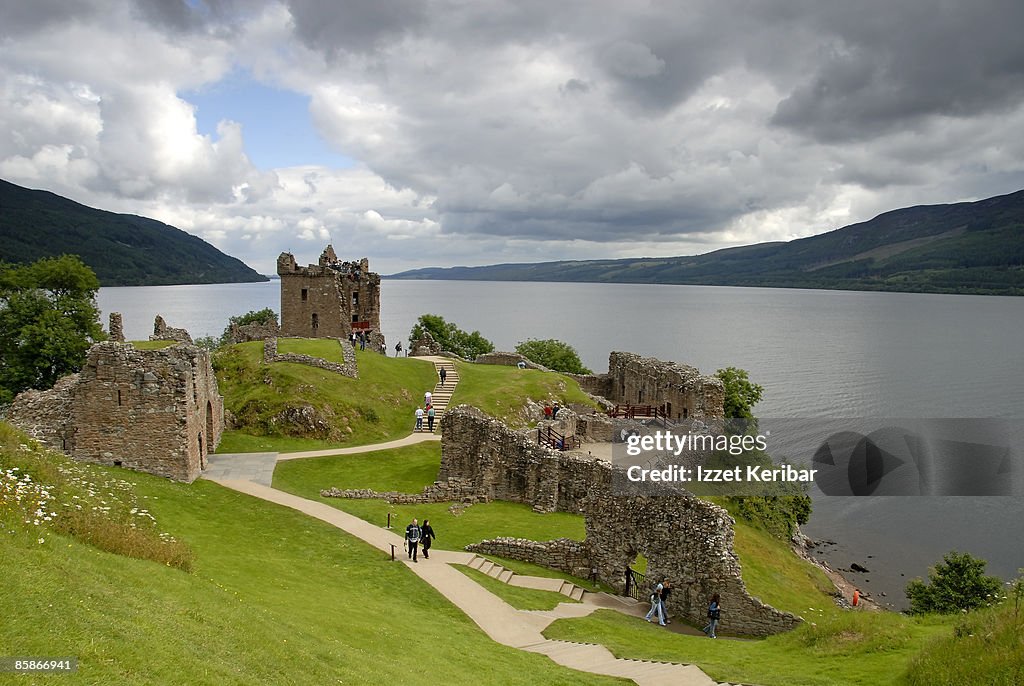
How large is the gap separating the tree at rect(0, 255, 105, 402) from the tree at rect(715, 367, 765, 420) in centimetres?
5559

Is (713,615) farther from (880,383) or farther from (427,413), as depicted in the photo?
(880,383)

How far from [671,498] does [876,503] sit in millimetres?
50000

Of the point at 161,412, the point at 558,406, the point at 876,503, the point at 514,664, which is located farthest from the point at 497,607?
the point at 876,503

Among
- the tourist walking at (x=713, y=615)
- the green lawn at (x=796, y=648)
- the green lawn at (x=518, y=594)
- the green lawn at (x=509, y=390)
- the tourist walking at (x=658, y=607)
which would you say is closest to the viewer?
the green lawn at (x=796, y=648)

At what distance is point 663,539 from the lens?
24.4m

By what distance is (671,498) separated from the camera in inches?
955

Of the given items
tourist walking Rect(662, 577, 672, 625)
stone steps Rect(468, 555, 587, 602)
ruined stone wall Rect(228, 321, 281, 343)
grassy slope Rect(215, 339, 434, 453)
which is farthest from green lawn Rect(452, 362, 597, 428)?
ruined stone wall Rect(228, 321, 281, 343)

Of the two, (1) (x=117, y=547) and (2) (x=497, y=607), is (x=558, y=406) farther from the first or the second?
(1) (x=117, y=547)

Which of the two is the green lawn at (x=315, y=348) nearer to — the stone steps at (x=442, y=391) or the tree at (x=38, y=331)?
the stone steps at (x=442, y=391)

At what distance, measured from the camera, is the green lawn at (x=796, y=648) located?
1614 cm

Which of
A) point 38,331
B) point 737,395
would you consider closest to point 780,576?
point 737,395

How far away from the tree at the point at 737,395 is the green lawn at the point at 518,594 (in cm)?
4056

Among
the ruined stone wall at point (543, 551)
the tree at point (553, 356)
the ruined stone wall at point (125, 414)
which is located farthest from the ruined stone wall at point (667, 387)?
the ruined stone wall at point (125, 414)

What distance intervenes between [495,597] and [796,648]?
31.2 feet
